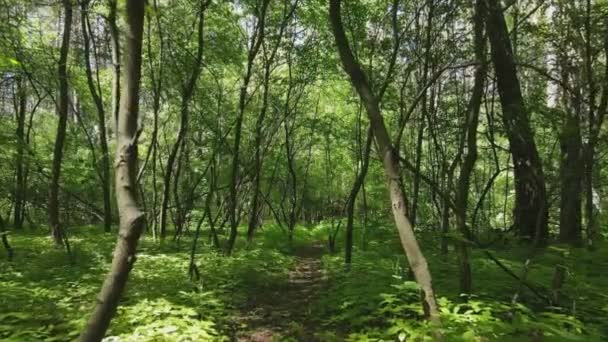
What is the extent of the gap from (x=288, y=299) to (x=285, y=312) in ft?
2.84

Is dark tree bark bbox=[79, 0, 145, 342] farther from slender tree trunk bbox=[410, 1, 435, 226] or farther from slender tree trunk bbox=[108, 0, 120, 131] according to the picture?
slender tree trunk bbox=[410, 1, 435, 226]

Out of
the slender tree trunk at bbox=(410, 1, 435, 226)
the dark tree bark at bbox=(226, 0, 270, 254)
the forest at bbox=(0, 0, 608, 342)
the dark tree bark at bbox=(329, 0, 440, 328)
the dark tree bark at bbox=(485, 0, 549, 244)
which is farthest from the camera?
the dark tree bark at bbox=(226, 0, 270, 254)

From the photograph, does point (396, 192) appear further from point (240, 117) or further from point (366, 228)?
point (366, 228)

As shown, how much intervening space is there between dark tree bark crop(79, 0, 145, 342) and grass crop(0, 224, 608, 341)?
2.08 meters

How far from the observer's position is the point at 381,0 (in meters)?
10.7

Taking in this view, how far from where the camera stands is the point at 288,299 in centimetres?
746

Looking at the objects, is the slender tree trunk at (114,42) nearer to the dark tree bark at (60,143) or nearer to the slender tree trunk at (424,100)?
the dark tree bark at (60,143)

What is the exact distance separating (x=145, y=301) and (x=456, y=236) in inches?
152

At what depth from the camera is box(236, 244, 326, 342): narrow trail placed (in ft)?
17.7

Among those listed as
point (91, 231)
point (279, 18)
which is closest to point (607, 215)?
point (279, 18)

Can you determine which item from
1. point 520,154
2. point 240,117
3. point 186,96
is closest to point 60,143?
point 186,96

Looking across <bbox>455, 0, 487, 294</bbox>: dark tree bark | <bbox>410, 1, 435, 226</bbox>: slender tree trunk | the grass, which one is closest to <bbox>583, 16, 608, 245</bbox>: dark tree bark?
A: the grass

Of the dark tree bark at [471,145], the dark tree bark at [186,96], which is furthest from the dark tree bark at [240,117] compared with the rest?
the dark tree bark at [471,145]

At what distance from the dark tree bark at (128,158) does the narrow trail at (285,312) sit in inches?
128
